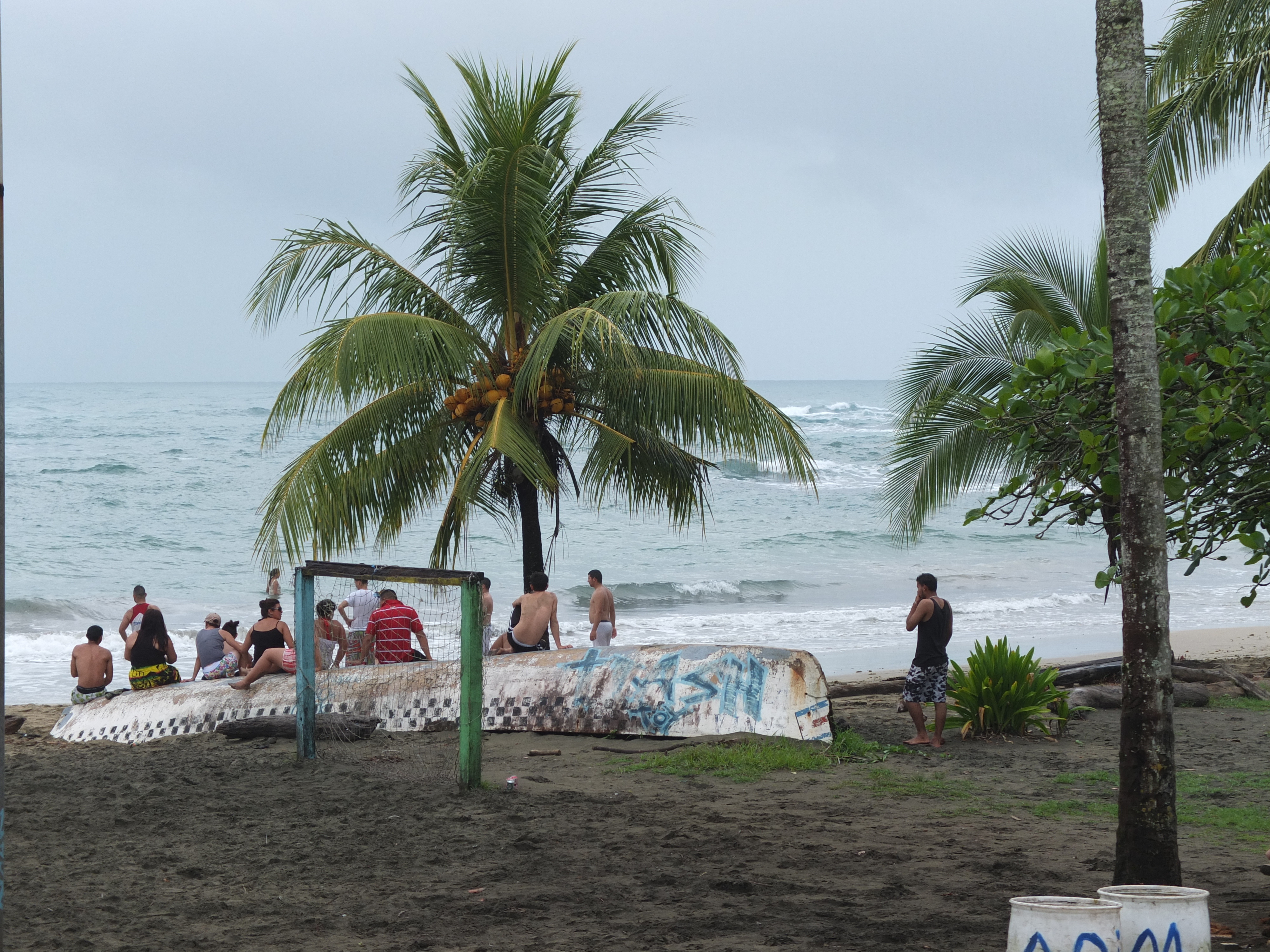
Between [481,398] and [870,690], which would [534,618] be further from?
[870,690]

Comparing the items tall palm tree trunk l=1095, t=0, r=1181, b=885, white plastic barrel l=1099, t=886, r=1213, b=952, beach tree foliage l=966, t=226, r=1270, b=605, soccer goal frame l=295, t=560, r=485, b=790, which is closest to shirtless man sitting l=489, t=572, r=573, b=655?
soccer goal frame l=295, t=560, r=485, b=790

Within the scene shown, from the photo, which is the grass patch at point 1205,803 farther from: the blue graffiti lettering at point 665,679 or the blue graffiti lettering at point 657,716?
the blue graffiti lettering at point 665,679

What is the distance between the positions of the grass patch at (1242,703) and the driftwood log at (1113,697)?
0.14 m

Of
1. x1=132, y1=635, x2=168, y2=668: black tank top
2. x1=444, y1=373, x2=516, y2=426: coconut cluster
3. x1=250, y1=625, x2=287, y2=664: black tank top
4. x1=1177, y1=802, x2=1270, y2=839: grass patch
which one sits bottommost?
x1=1177, y1=802, x2=1270, y2=839: grass patch

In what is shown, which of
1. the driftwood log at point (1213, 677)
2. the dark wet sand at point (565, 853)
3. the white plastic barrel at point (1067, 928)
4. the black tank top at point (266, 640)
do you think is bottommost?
the dark wet sand at point (565, 853)

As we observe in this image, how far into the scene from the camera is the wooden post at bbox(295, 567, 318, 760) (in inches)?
384

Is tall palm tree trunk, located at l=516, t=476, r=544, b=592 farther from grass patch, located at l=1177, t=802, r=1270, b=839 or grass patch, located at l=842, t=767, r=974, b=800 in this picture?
grass patch, located at l=1177, t=802, r=1270, b=839

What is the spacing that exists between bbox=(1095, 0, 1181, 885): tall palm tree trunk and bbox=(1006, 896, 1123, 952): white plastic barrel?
4.07ft

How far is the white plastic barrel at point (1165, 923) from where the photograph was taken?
374cm

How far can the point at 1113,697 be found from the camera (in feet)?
39.2

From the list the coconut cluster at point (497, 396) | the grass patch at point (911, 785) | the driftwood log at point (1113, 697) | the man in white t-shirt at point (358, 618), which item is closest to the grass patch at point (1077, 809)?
the grass patch at point (911, 785)

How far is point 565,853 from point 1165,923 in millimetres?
3812

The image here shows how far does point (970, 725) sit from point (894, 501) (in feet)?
15.7

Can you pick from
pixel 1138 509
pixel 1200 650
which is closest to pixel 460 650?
pixel 1138 509
